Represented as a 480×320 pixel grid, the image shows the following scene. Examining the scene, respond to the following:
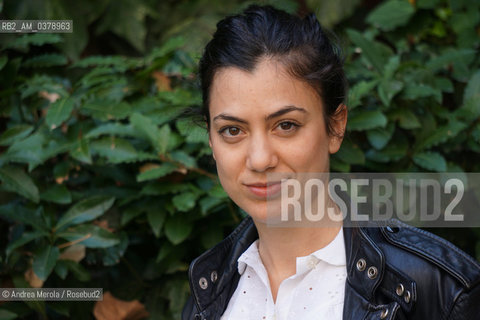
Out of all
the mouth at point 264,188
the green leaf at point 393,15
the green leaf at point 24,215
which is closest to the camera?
the mouth at point 264,188

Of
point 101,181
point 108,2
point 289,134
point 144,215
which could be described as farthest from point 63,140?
point 108,2

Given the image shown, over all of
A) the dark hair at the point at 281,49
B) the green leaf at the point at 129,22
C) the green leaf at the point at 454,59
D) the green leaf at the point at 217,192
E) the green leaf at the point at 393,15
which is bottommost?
the green leaf at the point at 217,192

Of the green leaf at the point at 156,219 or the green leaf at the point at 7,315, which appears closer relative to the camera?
the green leaf at the point at 7,315

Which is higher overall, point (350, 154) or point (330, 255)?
point (350, 154)

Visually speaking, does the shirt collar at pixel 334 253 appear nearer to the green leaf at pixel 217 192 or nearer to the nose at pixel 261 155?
the nose at pixel 261 155

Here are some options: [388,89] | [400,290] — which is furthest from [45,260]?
[388,89]

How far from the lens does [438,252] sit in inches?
53.4

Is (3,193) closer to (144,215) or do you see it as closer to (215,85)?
(144,215)

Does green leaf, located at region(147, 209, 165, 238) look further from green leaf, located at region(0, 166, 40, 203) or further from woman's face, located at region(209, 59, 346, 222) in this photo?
woman's face, located at region(209, 59, 346, 222)

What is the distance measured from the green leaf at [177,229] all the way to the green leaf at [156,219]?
0.09ft

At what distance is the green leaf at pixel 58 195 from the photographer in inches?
89.9

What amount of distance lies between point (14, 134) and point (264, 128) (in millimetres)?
1445

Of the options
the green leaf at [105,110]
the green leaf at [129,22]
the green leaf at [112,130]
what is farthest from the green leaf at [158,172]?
the green leaf at [129,22]

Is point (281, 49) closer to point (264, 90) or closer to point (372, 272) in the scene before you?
point (264, 90)
